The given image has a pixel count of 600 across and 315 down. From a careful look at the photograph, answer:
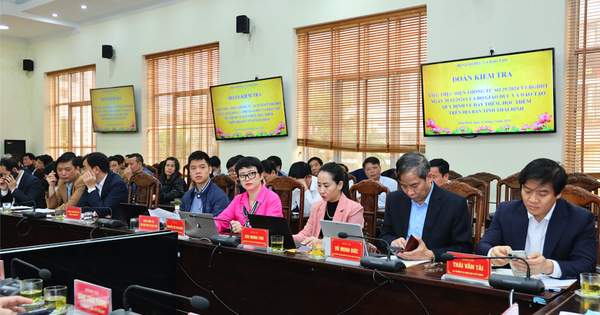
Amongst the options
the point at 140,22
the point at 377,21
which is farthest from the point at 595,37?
the point at 140,22

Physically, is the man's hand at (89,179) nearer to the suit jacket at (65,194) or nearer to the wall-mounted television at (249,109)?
the suit jacket at (65,194)

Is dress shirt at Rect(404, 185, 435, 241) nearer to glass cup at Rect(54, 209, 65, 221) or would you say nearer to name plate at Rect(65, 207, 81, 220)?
name plate at Rect(65, 207, 81, 220)

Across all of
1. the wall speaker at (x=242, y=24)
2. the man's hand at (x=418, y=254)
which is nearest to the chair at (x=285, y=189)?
the man's hand at (x=418, y=254)

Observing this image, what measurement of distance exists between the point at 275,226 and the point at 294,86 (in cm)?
415

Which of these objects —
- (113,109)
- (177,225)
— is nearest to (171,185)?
(113,109)

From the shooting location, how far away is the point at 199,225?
2.80 m

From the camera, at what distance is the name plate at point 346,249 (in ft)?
6.97

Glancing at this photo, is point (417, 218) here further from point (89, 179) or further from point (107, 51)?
point (107, 51)

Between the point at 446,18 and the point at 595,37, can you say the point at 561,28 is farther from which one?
the point at 446,18

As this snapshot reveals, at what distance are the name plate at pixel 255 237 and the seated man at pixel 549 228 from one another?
106cm

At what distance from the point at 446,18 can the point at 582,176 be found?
2258 mm

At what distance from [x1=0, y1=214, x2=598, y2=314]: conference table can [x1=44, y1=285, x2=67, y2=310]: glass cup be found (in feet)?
3.55

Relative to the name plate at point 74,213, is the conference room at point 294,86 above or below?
above

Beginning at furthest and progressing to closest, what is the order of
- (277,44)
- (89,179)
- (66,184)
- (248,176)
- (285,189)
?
(277,44) → (66,184) → (285,189) → (89,179) → (248,176)
